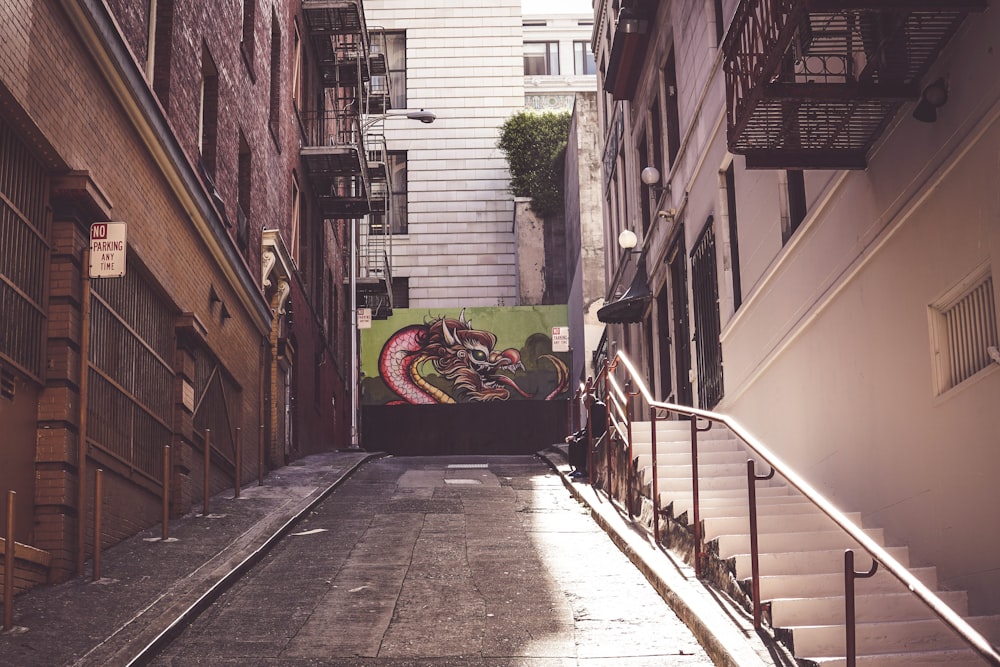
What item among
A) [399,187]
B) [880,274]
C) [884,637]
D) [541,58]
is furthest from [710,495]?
[541,58]

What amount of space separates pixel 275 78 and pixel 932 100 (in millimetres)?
16800

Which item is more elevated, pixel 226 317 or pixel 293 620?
pixel 226 317

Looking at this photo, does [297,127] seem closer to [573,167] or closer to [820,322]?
[573,167]

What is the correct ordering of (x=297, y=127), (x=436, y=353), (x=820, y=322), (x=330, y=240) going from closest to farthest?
(x=820, y=322)
(x=297, y=127)
(x=330, y=240)
(x=436, y=353)

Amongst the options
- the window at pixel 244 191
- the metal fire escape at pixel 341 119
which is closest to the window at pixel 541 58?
the metal fire escape at pixel 341 119

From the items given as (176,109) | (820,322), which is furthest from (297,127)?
(820,322)

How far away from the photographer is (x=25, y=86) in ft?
29.8

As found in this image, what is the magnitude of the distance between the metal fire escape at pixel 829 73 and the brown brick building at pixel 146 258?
5.67 m

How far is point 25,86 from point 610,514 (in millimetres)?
7206

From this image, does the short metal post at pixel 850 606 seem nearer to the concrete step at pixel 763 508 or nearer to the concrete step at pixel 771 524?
the concrete step at pixel 771 524

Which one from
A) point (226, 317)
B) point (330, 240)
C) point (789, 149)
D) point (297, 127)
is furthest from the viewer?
point (330, 240)

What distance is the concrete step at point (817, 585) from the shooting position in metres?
7.88

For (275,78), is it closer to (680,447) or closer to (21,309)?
(680,447)

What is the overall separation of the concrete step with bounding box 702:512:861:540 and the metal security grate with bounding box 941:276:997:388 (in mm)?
1973
